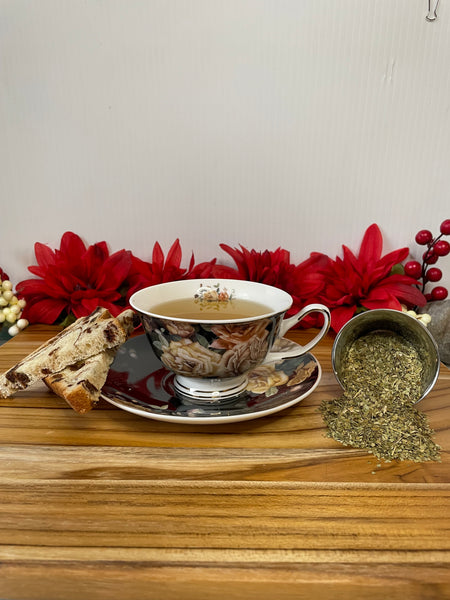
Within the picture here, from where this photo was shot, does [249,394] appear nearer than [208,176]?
Yes

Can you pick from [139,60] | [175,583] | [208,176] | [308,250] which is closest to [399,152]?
[308,250]

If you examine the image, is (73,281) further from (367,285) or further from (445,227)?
(445,227)

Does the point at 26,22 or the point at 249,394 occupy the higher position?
the point at 26,22

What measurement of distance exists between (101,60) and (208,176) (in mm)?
243

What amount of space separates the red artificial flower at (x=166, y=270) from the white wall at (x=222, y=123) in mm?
47

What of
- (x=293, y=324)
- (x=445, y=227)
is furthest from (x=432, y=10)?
(x=293, y=324)

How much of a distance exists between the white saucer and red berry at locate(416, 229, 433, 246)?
0.32m

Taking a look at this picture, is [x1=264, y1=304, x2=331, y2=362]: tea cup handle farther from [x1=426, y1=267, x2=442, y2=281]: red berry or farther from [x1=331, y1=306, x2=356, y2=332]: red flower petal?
[x1=426, y1=267, x2=442, y2=281]: red berry

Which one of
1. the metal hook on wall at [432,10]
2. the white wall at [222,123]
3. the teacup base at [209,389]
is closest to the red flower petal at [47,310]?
the white wall at [222,123]

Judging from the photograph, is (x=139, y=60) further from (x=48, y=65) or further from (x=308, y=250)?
(x=308, y=250)

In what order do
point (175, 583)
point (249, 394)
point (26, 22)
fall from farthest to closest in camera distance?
point (26, 22) < point (249, 394) < point (175, 583)

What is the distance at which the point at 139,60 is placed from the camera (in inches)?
29.4

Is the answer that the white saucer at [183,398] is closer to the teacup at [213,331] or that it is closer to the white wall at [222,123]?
the teacup at [213,331]

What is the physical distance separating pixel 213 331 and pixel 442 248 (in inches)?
18.8
